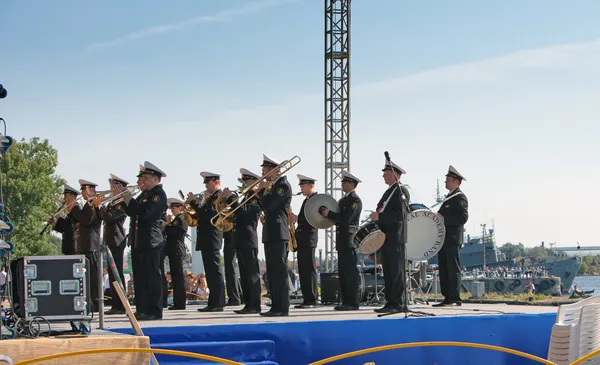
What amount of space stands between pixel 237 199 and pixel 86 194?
2.16 meters

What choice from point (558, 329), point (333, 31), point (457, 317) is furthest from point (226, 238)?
point (333, 31)

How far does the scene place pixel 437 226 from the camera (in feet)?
34.4

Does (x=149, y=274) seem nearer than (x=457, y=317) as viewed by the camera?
No

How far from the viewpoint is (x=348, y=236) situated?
1073cm

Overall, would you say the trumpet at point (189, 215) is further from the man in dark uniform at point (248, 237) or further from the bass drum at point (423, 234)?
the bass drum at point (423, 234)

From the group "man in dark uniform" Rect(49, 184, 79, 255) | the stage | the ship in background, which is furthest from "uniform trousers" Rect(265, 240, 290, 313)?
the ship in background

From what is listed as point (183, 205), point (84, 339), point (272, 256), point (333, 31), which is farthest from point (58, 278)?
point (333, 31)

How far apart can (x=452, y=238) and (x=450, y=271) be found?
426mm

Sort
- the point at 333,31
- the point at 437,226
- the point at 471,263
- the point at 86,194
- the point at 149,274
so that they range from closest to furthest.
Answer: the point at 149,274, the point at 437,226, the point at 86,194, the point at 333,31, the point at 471,263

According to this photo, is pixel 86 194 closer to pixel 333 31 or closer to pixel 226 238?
pixel 226 238

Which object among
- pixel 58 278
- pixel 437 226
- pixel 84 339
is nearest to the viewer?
pixel 84 339

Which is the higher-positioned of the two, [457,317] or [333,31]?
[333,31]

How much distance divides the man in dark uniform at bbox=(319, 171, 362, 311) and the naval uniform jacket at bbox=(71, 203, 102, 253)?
294 cm

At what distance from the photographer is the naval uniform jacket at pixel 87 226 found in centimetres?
1098
